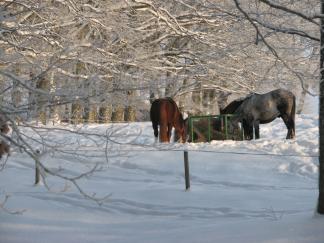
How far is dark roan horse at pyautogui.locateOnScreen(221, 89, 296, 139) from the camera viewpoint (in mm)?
18547

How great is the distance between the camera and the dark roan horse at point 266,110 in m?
18.5

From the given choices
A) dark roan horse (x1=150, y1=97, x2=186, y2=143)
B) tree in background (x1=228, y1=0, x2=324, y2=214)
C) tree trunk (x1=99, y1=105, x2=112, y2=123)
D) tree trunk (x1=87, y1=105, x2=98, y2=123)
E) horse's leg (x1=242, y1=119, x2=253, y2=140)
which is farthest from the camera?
horse's leg (x1=242, y1=119, x2=253, y2=140)

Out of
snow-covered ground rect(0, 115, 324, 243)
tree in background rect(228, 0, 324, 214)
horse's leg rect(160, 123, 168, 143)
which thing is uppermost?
tree in background rect(228, 0, 324, 214)

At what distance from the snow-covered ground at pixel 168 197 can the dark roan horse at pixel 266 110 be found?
98.7 inches

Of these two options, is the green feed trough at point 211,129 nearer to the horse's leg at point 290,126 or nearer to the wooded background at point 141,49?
the wooded background at point 141,49

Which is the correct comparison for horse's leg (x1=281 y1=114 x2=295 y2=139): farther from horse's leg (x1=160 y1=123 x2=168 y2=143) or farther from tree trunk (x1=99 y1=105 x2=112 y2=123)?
tree trunk (x1=99 y1=105 x2=112 y2=123)

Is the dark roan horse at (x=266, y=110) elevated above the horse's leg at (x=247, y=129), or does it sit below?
above

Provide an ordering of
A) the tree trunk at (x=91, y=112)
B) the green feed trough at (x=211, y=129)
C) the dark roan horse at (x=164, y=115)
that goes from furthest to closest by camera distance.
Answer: the green feed trough at (x=211, y=129) → the dark roan horse at (x=164, y=115) → the tree trunk at (x=91, y=112)

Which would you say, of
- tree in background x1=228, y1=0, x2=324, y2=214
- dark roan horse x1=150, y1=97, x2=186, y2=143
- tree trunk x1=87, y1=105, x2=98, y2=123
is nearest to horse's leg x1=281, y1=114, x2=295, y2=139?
dark roan horse x1=150, y1=97, x2=186, y2=143

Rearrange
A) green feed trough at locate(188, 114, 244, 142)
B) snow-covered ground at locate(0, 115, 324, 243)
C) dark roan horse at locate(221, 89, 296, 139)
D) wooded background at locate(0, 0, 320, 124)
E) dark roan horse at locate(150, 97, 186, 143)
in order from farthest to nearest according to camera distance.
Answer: green feed trough at locate(188, 114, 244, 142), dark roan horse at locate(221, 89, 296, 139), dark roan horse at locate(150, 97, 186, 143), wooded background at locate(0, 0, 320, 124), snow-covered ground at locate(0, 115, 324, 243)

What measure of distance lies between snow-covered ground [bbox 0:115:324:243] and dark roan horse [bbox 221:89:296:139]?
98.7 inches

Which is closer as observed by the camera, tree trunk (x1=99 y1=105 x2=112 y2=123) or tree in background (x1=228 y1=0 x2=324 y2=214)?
tree in background (x1=228 y1=0 x2=324 y2=214)

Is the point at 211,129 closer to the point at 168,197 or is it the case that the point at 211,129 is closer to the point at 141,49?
the point at 141,49

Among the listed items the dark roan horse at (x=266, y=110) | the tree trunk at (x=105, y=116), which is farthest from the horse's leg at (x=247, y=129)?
the tree trunk at (x=105, y=116)
